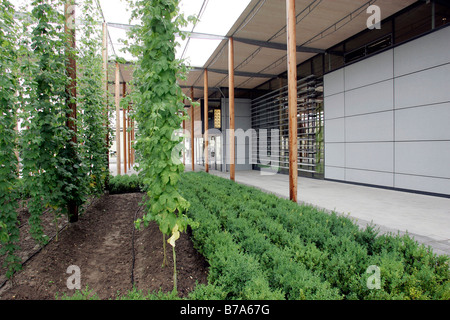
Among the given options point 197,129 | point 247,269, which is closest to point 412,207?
point 247,269

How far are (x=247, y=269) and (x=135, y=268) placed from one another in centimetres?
211

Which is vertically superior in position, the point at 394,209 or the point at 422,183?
the point at 422,183

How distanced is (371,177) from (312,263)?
25.7 feet

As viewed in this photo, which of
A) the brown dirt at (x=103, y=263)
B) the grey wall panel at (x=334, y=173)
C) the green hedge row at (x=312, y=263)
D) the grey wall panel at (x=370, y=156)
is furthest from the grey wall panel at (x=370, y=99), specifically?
the brown dirt at (x=103, y=263)

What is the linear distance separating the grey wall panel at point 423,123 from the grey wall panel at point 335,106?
244 centimetres

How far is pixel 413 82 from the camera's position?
300 inches

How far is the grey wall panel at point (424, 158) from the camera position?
689 cm

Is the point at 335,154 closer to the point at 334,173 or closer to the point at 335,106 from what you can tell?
the point at 334,173

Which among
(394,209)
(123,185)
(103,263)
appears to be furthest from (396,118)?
(123,185)

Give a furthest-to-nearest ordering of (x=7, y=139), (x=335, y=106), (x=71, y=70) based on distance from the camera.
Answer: (x=335, y=106), (x=71, y=70), (x=7, y=139)

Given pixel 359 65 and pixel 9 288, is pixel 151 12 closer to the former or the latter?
pixel 9 288

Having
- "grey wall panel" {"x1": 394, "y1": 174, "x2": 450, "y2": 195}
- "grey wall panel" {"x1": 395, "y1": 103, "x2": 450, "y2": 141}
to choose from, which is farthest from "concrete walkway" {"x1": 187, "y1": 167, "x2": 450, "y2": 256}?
Answer: "grey wall panel" {"x1": 395, "y1": 103, "x2": 450, "y2": 141}

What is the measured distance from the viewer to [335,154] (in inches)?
424

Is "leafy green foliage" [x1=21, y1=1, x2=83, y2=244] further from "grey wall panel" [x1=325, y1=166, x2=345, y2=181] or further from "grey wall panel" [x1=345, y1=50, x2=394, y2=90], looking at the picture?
"grey wall panel" [x1=325, y1=166, x2=345, y2=181]
